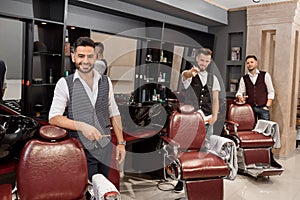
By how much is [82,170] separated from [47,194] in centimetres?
25

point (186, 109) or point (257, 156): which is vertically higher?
point (186, 109)

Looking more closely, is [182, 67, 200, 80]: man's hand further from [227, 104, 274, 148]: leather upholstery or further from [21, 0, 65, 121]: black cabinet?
[21, 0, 65, 121]: black cabinet

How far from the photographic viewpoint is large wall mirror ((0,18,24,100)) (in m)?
2.90

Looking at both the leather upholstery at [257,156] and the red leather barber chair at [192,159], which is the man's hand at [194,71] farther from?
the leather upholstery at [257,156]

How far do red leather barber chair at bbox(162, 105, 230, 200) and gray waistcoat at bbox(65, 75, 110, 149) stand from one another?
975 mm

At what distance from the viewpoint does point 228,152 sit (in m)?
3.01

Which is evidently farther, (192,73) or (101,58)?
(101,58)

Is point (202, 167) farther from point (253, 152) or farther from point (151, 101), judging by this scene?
point (151, 101)

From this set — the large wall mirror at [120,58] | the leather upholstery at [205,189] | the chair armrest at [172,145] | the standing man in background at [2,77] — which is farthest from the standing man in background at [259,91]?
the standing man in background at [2,77]

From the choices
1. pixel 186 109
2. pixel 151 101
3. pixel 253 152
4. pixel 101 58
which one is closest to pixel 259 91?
pixel 253 152

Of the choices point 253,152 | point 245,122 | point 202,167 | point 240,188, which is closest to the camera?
point 202,167

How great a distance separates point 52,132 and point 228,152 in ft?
6.02

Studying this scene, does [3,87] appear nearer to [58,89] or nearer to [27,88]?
[27,88]

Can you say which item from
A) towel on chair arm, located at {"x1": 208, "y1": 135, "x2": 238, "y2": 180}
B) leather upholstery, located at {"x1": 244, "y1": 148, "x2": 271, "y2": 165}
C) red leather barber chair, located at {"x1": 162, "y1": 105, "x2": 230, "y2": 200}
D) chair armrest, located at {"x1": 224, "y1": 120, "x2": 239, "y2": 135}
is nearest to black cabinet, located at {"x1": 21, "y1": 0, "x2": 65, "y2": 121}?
red leather barber chair, located at {"x1": 162, "y1": 105, "x2": 230, "y2": 200}
